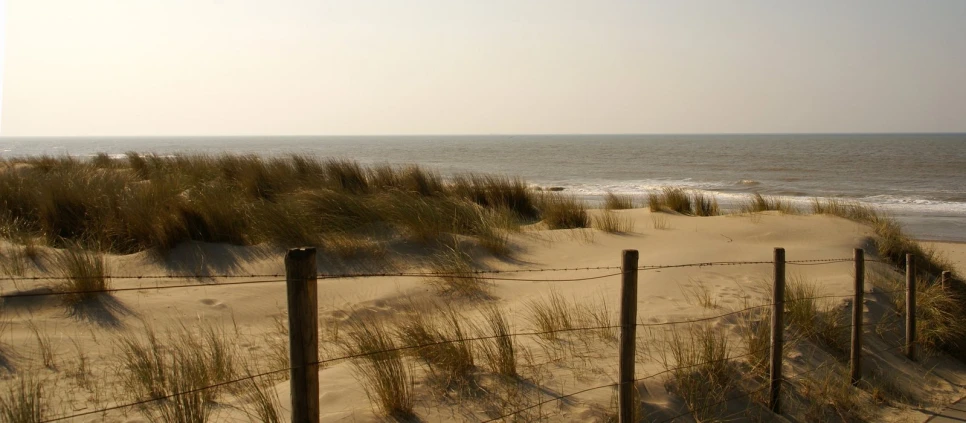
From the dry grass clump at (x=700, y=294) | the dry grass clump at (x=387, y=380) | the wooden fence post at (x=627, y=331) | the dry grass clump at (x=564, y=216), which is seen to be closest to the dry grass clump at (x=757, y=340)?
the dry grass clump at (x=700, y=294)

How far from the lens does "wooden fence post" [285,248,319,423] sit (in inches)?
121

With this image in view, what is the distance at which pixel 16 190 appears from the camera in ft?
34.5

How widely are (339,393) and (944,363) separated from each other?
646 cm

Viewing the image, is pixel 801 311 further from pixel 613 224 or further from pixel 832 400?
pixel 613 224

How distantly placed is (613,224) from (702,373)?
21.3 ft

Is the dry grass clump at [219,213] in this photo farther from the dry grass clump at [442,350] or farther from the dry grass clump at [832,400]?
the dry grass clump at [832,400]

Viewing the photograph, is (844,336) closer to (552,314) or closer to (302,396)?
(552,314)

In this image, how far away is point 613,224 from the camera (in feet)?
38.8

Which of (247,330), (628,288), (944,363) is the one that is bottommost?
(944,363)

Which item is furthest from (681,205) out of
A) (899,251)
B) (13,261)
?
(13,261)

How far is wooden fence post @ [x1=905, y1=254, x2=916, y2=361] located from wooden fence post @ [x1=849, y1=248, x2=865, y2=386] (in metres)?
1.29

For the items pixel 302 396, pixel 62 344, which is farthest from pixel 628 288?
pixel 62 344

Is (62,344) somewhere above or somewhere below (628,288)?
below

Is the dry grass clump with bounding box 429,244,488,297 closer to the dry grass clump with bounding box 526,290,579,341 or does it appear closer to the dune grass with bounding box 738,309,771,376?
the dry grass clump with bounding box 526,290,579,341
